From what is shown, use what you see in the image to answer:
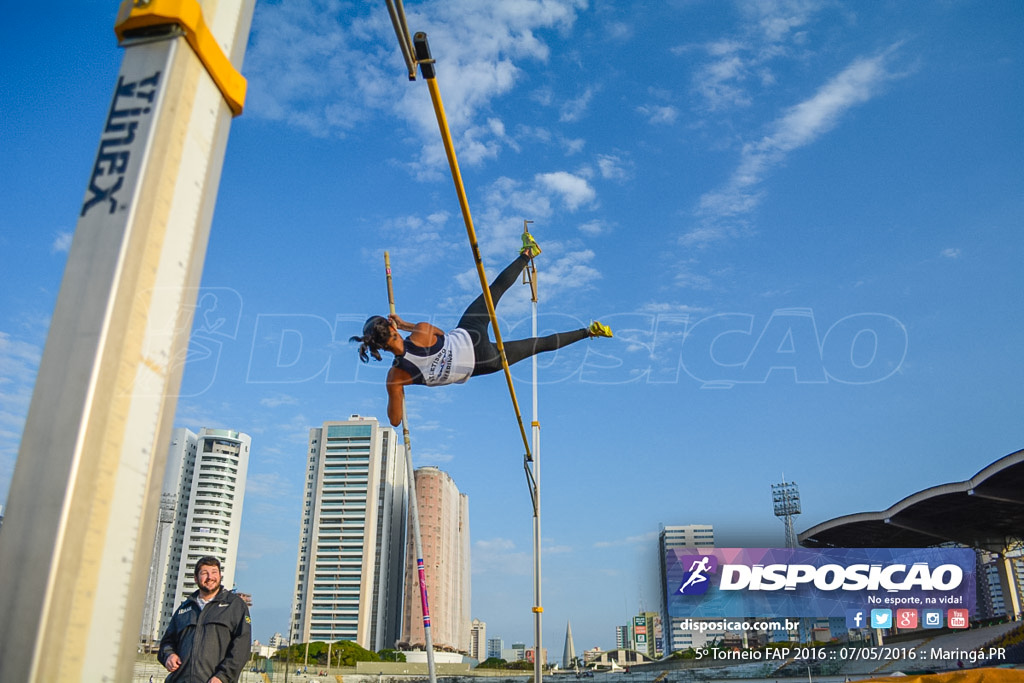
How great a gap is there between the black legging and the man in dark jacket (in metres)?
3.23

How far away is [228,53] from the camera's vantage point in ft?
6.84

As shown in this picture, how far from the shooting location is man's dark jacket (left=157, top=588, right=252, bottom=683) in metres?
2.77

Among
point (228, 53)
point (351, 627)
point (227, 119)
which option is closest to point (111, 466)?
point (227, 119)

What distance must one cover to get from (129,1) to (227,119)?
38 cm

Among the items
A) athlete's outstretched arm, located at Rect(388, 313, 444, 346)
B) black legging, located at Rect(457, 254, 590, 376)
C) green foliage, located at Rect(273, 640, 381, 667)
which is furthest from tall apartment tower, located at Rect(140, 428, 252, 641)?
athlete's outstretched arm, located at Rect(388, 313, 444, 346)

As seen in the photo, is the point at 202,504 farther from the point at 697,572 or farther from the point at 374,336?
the point at 374,336

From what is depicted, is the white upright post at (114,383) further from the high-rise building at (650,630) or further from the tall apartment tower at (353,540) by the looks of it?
the high-rise building at (650,630)

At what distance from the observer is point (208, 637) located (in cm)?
281

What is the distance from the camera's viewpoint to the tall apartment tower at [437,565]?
2375 inches

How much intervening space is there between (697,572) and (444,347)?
683 inches

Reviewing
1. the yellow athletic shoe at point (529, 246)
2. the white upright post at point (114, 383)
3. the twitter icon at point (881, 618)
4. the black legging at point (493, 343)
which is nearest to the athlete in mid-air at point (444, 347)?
the black legging at point (493, 343)

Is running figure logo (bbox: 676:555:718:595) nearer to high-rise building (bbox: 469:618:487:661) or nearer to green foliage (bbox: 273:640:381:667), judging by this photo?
green foliage (bbox: 273:640:381:667)

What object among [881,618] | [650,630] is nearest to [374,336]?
[881,618]

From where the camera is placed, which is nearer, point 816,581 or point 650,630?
point 816,581
